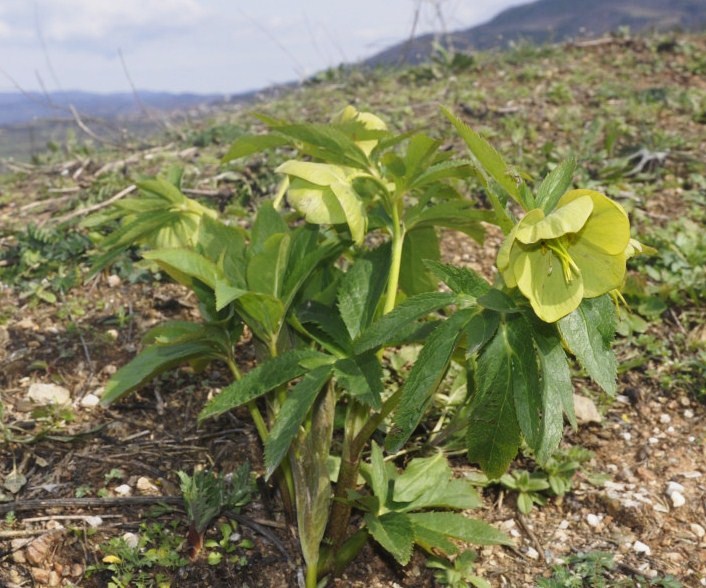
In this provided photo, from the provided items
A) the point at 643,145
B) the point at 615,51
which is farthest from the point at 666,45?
the point at 643,145

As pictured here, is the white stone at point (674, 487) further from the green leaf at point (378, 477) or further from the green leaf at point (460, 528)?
the green leaf at point (378, 477)

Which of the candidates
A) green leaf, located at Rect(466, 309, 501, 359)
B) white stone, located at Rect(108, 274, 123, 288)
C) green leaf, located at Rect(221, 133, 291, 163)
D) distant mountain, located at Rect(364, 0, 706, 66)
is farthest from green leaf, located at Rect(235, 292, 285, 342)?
distant mountain, located at Rect(364, 0, 706, 66)

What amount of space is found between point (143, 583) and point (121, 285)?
1.38 m

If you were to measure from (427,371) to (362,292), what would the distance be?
34 centimetres

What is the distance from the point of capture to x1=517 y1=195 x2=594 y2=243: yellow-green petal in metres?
1.00

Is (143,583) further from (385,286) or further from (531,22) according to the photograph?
(531,22)

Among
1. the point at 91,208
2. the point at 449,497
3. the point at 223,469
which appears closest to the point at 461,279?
the point at 449,497

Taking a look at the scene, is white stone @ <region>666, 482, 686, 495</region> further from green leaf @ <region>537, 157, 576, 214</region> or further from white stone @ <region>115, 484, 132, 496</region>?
white stone @ <region>115, 484, 132, 496</region>

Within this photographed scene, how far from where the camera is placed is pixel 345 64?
685 cm

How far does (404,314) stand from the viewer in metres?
1.17

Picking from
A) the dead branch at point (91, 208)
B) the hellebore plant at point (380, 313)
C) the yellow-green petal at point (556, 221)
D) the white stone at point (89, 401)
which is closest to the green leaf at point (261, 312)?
the hellebore plant at point (380, 313)

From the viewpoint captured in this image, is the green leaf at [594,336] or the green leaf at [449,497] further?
the green leaf at [449,497]

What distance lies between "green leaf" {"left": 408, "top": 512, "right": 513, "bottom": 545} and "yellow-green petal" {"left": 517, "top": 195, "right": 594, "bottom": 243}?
73 cm

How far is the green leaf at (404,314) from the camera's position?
1160mm
